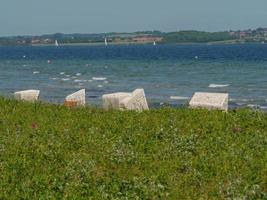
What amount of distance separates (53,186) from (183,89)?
142ft

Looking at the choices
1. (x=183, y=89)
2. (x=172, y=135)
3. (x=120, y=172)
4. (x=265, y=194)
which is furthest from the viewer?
(x=183, y=89)

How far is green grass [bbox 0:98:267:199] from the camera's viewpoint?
474 inches

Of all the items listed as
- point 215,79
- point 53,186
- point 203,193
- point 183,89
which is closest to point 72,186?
point 53,186

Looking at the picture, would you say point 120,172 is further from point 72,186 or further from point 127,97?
point 127,97

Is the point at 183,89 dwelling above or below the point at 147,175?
below

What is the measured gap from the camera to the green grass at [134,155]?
39.5 ft

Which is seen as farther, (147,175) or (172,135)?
(172,135)

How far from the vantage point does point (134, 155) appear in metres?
14.5

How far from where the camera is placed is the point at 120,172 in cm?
1343

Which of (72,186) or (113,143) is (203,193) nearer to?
(72,186)

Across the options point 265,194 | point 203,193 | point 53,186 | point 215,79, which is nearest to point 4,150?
point 53,186

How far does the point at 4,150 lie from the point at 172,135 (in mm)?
4353

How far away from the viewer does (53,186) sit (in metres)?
12.2

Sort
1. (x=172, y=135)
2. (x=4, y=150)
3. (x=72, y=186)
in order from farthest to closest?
(x=172, y=135), (x=4, y=150), (x=72, y=186)
